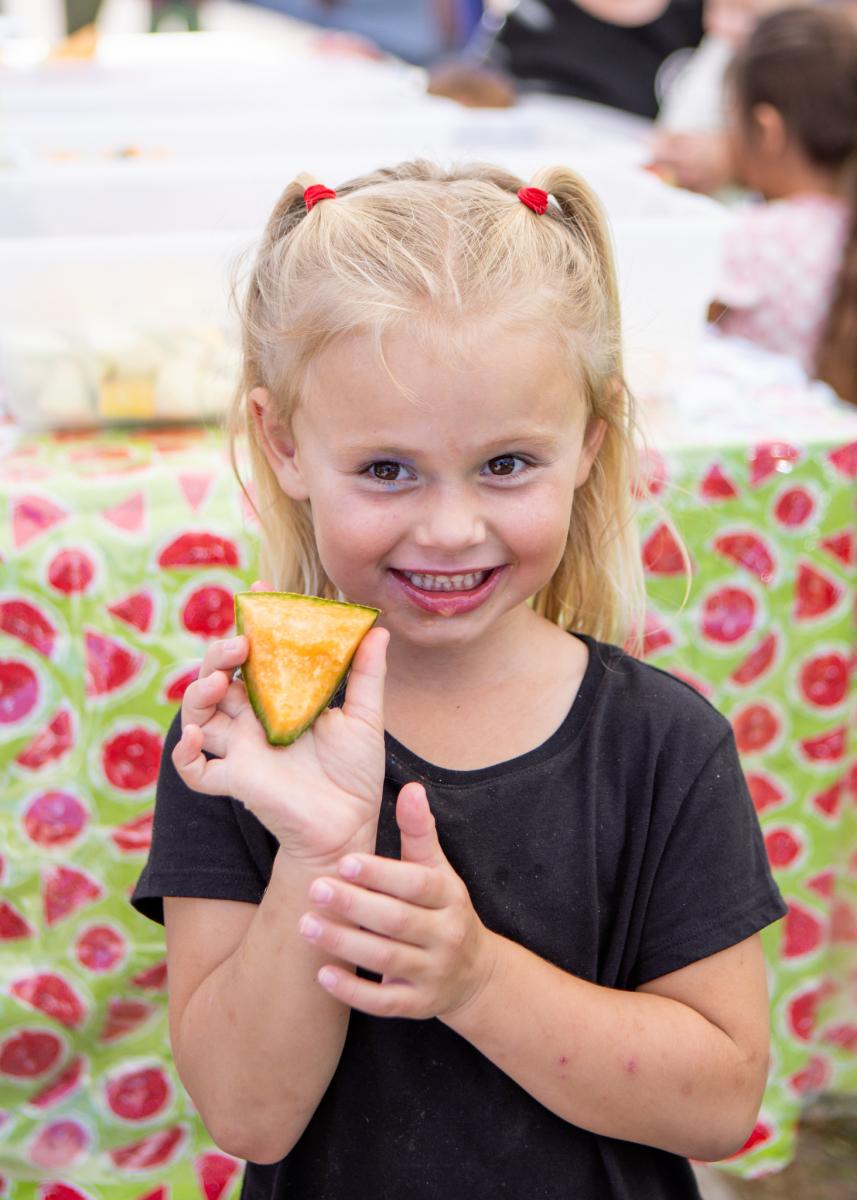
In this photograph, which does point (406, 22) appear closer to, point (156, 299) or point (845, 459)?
point (156, 299)

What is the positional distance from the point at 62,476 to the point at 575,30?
4061mm

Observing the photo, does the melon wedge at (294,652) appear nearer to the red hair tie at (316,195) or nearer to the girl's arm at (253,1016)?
the girl's arm at (253,1016)

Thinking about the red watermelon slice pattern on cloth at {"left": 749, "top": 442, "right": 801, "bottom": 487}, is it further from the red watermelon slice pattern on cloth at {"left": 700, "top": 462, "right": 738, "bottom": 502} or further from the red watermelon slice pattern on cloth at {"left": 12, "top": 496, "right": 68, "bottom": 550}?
the red watermelon slice pattern on cloth at {"left": 12, "top": 496, "right": 68, "bottom": 550}

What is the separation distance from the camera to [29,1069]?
167 centimetres

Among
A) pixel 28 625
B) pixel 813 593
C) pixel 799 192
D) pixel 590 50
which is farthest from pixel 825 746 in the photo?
pixel 590 50

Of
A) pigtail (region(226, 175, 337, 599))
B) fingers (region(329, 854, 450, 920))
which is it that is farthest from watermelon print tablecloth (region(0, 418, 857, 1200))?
fingers (region(329, 854, 450, 920))

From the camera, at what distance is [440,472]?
105 cm

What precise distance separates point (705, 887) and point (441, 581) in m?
0.34

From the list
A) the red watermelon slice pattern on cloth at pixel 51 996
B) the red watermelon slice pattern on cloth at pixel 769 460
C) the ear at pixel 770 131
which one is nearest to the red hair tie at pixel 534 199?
the red watermelon slice pattern on cloth at pixel 769 460

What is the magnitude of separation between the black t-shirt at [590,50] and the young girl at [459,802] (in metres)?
4.17

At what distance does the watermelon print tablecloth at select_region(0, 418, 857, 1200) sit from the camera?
1.60m

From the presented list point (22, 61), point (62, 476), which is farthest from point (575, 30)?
point (62, 476)

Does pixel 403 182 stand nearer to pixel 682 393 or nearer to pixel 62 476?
pixel 62 476

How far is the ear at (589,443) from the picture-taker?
1.21m
